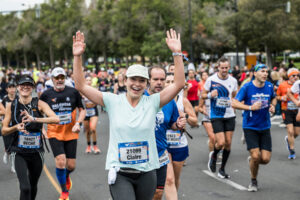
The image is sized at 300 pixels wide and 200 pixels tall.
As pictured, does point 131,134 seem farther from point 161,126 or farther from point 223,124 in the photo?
point 223,124

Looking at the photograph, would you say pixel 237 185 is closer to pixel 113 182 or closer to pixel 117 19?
pixel 113 182

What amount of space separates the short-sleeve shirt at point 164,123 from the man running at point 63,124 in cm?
230

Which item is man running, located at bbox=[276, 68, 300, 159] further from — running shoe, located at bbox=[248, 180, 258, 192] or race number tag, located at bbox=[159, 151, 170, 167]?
race number tag, located at bbox=[159, 151, 170, 167]

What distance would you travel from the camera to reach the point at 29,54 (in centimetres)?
9469

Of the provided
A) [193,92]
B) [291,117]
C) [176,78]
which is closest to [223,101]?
[291,117]

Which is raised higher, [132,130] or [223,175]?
[132,130]

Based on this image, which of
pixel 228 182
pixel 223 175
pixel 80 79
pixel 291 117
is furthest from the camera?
pixel 291 117

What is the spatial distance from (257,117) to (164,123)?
2.72m

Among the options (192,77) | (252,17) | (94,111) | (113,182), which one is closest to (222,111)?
(94,111)

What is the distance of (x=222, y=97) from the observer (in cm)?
845

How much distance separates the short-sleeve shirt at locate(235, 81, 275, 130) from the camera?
24.0 feet

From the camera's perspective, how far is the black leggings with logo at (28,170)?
17.9ft

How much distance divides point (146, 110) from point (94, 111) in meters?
7.29

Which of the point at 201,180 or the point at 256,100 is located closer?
the point at 256,100
